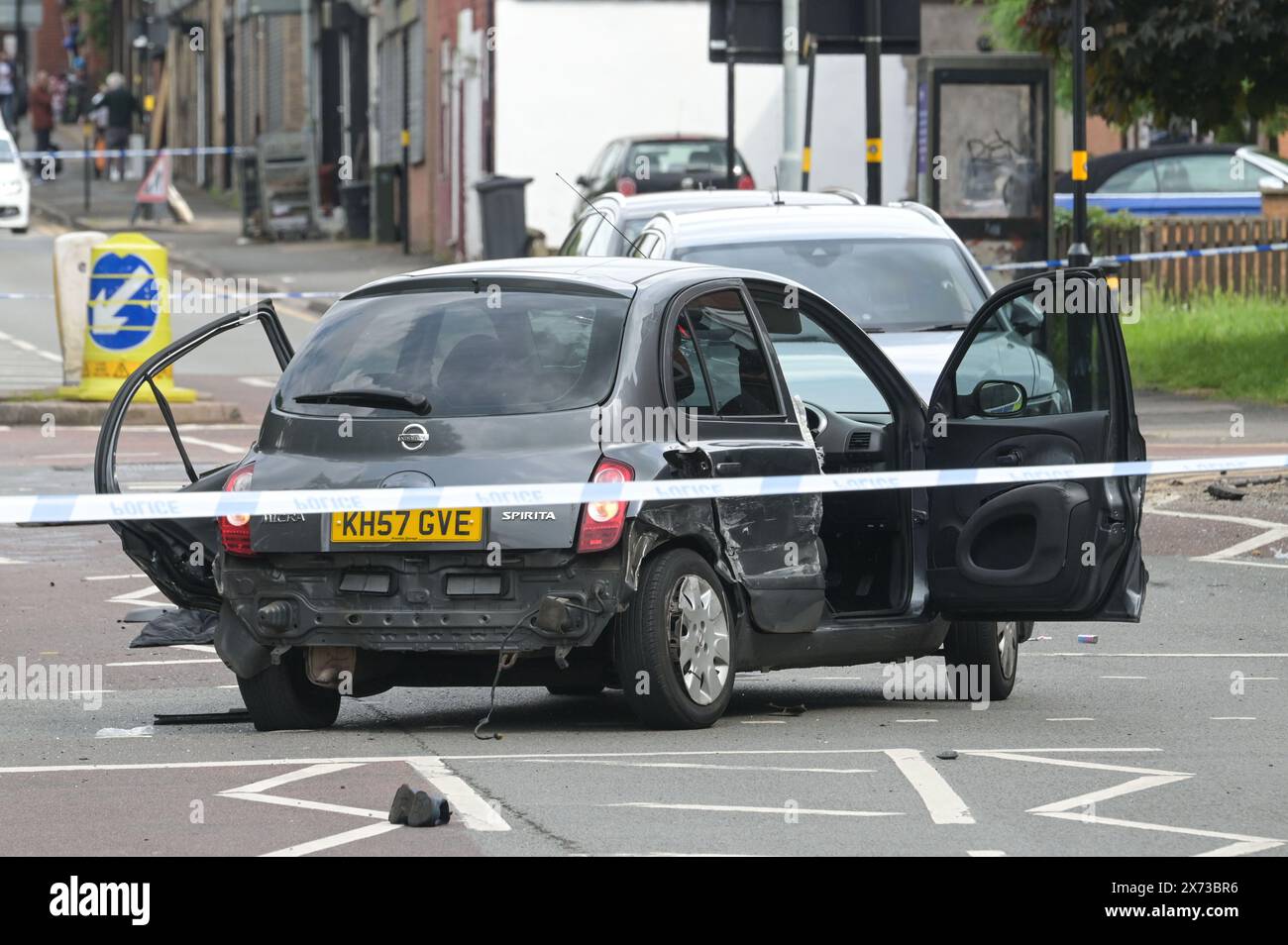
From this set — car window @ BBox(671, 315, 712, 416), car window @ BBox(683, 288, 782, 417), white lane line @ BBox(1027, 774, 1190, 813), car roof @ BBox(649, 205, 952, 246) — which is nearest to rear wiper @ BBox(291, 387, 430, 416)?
car window @ BBox(671, 315, 712, 416)

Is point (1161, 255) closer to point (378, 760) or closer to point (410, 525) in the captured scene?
point (410, 525)

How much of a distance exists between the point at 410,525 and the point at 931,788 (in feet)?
6.16

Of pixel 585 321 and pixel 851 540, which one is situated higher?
pixel 585 321

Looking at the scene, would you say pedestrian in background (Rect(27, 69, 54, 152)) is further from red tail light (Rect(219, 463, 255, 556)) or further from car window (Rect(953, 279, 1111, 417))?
red tail light (Rect(219, 463, 255, 556))

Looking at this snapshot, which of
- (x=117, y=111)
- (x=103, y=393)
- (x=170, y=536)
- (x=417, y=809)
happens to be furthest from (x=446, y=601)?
(x=117, y=111)

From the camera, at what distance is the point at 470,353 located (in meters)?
9.15

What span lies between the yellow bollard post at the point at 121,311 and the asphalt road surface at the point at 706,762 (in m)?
8.75

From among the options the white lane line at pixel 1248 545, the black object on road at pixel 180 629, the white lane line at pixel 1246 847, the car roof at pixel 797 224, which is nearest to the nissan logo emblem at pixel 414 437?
the black object on road at pixel 180 629

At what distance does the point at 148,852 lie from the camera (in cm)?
719

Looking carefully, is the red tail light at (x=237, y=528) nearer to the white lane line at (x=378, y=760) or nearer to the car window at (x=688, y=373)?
the white lane line at (x=378, y=760)

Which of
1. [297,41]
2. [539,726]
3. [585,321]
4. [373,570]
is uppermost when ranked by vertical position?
[297,41]
